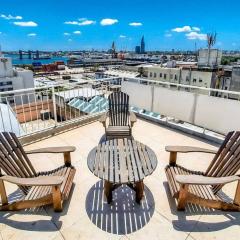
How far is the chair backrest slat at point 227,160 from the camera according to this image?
7.43 feet

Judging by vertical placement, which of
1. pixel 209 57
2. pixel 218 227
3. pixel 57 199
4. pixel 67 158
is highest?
pixel 209 57

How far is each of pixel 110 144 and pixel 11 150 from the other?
1.24m

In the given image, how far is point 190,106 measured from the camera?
4.59m

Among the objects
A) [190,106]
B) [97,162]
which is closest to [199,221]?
[97,162]

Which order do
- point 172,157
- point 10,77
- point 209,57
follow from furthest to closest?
point 209,57 → point 10,77 → point 172,157

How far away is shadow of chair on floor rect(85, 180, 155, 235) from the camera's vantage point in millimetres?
2176

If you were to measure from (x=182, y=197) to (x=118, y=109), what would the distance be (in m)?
2.80

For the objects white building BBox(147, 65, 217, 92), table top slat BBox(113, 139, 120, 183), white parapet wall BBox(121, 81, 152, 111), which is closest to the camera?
table top slat BBox(113, 139, 120, 183)

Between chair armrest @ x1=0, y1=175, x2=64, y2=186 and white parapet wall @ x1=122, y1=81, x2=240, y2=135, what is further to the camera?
white parapet wall @ x1=122, y1=81, x2=240, y2=135

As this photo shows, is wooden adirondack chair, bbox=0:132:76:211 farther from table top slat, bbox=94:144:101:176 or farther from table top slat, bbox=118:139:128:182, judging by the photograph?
table top slat, bbox=118:139:128:182

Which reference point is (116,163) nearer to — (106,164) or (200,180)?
(106,164)

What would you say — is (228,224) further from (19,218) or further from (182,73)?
(182,73)

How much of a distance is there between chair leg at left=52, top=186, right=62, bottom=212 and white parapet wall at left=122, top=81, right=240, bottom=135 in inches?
136

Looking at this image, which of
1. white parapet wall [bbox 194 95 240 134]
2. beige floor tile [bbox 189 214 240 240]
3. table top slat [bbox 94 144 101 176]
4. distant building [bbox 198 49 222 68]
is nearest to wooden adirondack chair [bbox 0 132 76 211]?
table top slat [bbox 94 144 101 176]
